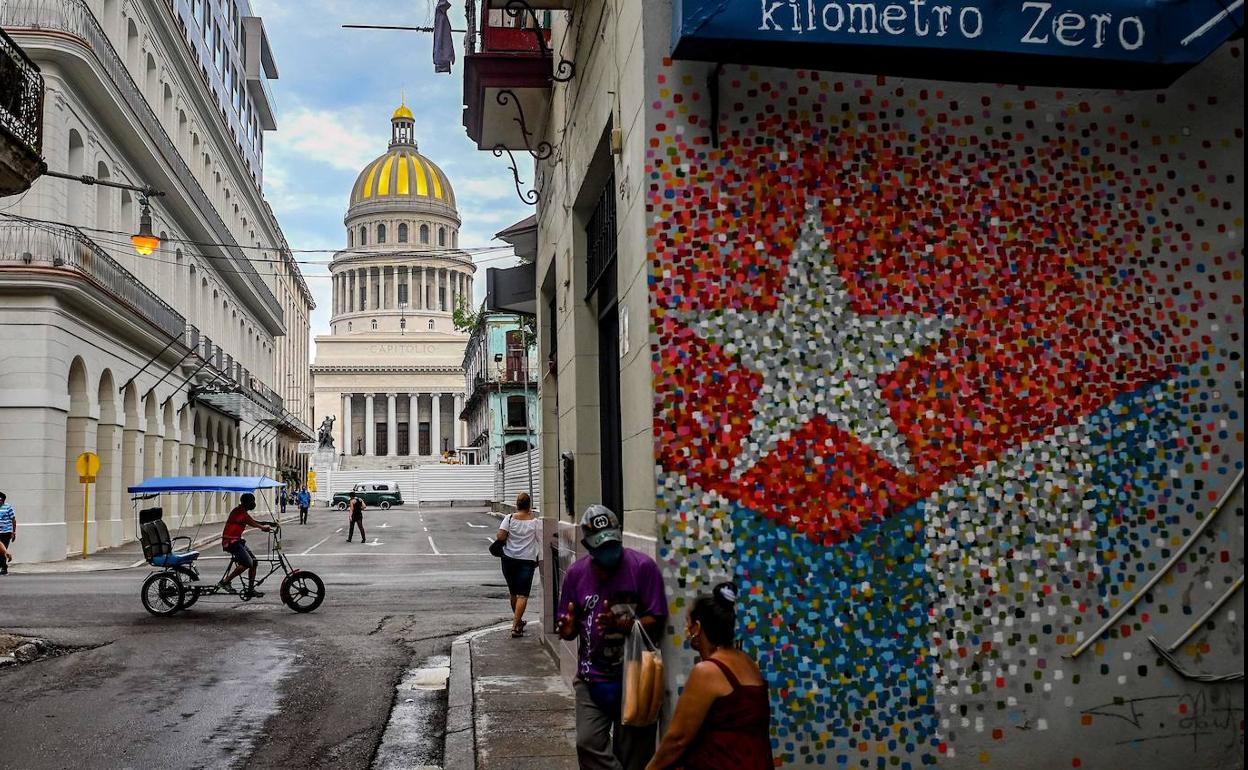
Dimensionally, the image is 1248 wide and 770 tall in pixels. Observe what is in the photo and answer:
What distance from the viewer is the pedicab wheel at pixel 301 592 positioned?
57.5 feet

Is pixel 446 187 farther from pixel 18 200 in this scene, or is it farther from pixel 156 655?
pixel 156 655

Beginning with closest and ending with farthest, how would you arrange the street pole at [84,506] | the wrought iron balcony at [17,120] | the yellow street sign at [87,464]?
the wrought iron balcony at [17,120], the yellow street sign at [87,464], the street pole at [84,506]

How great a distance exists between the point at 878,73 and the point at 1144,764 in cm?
410

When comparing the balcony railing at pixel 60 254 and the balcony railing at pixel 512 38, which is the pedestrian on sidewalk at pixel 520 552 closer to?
the balcony railing at pixel 512 38

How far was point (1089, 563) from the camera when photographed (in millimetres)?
7062

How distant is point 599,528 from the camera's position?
Result: 6.08m

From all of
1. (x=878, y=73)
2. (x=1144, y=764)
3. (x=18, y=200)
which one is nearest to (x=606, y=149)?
(x=878, y=73)

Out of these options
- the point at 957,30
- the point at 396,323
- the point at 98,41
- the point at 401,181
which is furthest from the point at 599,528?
the point at 401,181

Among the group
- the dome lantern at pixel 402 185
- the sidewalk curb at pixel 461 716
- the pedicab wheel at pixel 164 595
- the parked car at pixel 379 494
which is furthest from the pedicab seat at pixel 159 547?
the dome lantern at pixel 402 185

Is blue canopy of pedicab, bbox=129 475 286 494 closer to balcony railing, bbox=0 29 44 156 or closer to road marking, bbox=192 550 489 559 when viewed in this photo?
balcony railing, bbox=0 29 44 156

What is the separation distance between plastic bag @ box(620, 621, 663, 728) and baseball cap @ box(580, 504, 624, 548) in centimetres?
Answer: 53

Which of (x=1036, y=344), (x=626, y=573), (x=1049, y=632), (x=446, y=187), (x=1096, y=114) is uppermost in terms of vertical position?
(x=446, y=187)

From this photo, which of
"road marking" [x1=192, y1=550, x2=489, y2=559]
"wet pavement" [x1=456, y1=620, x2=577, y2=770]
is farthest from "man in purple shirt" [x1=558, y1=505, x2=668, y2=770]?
"road marking" [x1=192, y1=550, x2=489, y2=559]

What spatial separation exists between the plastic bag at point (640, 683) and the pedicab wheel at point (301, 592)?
12.8m
